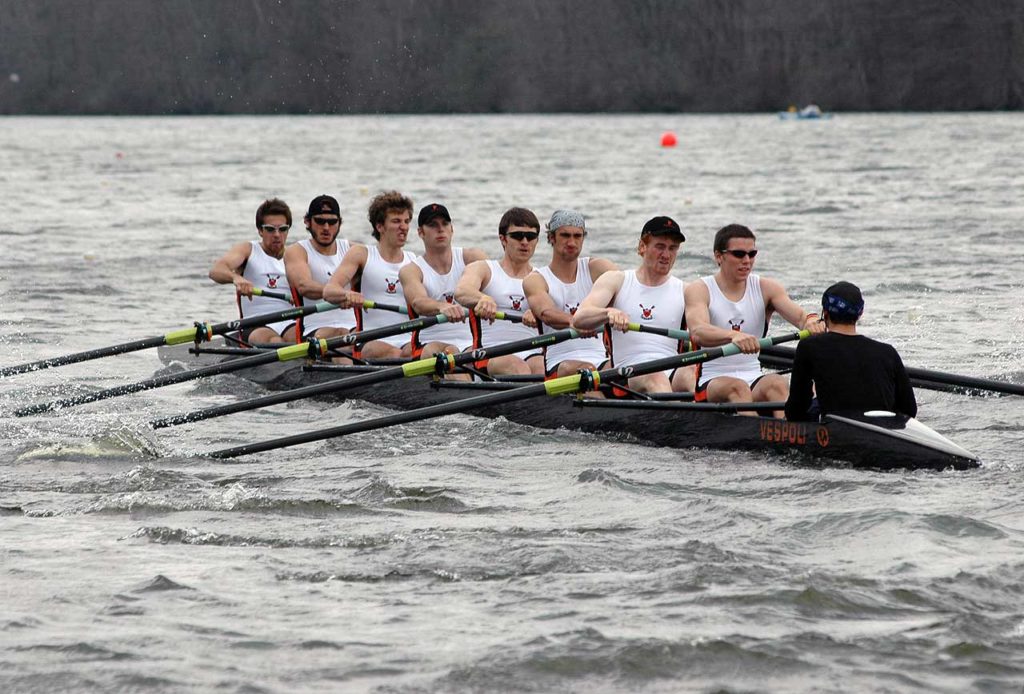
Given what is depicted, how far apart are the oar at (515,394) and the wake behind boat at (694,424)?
0.26 metres

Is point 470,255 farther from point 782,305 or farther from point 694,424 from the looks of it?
point 694,424

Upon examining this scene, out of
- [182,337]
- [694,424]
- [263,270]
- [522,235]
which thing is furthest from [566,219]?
[263,270]

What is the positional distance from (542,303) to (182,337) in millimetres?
2800

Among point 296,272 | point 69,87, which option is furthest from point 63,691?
point 69,87

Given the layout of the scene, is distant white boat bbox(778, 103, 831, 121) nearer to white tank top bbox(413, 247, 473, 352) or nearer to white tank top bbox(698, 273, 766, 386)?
white tank top bbox(413, 247, 473, 352)

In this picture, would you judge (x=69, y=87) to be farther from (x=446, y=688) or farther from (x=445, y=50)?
(x=446, y=688)

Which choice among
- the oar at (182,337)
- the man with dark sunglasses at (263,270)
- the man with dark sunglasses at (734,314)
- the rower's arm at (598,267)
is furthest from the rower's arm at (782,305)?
the man with dark sunglasses at (263,270)

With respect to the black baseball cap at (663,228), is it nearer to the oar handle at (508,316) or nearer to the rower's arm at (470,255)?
the oar handle at (508,316)

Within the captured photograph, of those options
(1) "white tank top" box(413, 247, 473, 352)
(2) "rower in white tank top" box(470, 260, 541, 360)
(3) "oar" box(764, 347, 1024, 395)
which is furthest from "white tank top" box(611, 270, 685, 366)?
(1) "white tank top" box(413, 247, 473, 352)

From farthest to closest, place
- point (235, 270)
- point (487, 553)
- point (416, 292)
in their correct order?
point (235, 270), point (416, 292), point (487, 553)

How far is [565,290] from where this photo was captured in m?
10.0

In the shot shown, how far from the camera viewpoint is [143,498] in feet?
25.8

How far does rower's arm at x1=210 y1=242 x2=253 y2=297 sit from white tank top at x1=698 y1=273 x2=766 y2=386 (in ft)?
14.2

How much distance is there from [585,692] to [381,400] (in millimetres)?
5760
